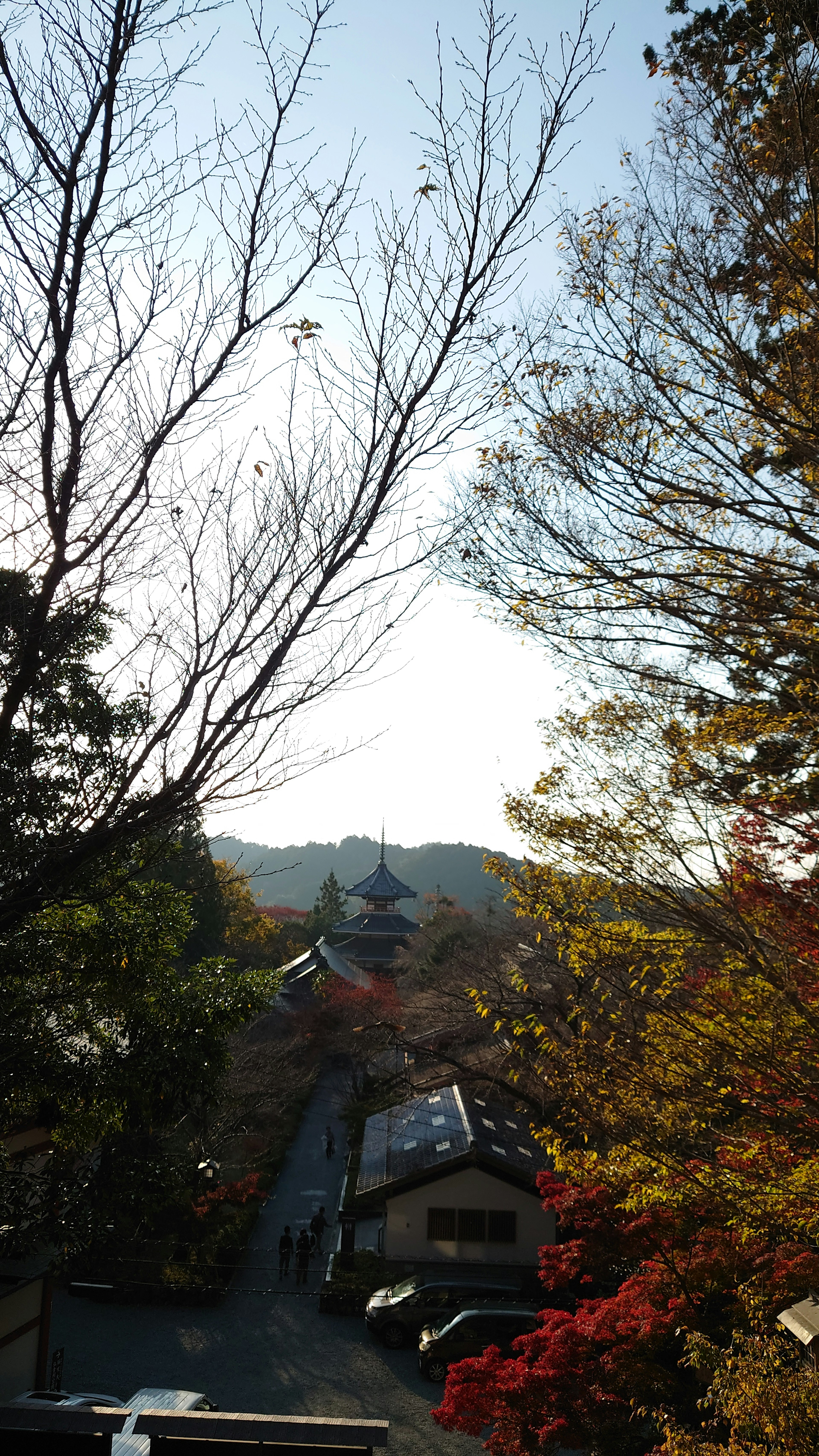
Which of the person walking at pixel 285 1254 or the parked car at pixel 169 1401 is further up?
the parked car at pixel 169 1401

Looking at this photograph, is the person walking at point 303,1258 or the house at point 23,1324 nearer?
the house at point 23,1324

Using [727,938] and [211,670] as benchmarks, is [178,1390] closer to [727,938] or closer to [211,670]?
[727,938]

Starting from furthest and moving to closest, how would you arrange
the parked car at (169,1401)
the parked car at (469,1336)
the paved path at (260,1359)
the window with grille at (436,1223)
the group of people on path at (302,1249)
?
1. the window with grille at (436,1223)
2. the group of people on path at (302,1249)
3. the parked car at (469,1336)
4. the paved path at (260,1359)
5. the parked car at (169,1401)

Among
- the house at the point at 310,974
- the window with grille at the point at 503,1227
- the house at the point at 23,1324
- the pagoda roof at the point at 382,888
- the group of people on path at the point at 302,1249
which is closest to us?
the house at the point at 23,1324

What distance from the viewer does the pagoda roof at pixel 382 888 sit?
39125 millimetres

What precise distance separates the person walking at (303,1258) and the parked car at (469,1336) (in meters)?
3.27

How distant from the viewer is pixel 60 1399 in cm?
841

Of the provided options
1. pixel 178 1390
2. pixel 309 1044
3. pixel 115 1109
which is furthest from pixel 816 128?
pixel 309 1044

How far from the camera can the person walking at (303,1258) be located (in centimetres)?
1443

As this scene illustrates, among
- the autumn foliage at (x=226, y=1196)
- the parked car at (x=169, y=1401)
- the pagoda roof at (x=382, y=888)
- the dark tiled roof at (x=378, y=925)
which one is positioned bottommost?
the autumn foliage at (x=226, y=1196)

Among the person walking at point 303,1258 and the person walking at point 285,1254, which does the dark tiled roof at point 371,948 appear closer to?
the person walking at point 285,1254

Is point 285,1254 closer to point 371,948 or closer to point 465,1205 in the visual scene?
point 465,1205

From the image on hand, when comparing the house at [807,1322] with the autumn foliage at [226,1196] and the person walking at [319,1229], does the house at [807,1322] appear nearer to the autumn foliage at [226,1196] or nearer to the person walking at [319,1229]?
the autumn foliage at [226,1196]

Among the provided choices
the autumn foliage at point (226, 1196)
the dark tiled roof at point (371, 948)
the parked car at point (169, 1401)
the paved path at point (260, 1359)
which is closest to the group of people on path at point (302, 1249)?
the paved path at point (260, 1359)
